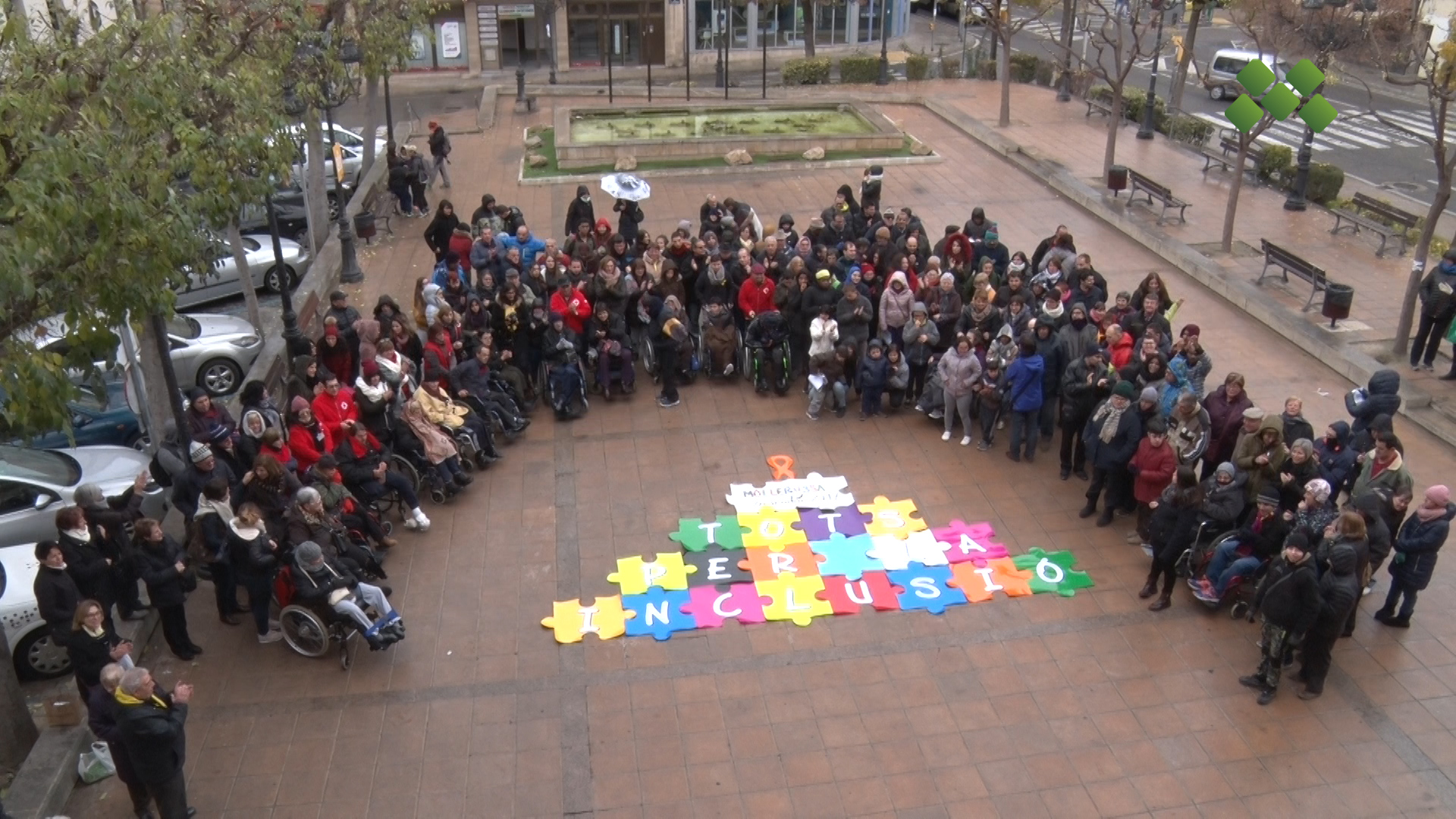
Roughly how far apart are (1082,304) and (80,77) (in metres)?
9.97

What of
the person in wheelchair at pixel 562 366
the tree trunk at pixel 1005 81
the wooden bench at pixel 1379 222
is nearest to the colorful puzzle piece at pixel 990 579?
the person in wheelchair at pixel 562 366

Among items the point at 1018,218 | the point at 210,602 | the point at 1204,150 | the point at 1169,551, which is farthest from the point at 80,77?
the point at 1204,150

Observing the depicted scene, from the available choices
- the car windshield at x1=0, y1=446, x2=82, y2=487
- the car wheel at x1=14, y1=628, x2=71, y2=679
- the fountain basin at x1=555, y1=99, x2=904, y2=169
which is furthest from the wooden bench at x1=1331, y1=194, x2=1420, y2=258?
the car wheel at x1=14, y1=628, x2=71, y2=679

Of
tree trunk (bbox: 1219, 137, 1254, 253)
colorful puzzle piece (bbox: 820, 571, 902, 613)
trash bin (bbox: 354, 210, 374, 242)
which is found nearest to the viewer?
colorful puzzle piece (bbox: 820, 571, 902, 613)

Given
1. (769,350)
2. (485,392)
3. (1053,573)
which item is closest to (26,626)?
(485,392)

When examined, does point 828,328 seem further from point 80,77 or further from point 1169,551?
point 80,77

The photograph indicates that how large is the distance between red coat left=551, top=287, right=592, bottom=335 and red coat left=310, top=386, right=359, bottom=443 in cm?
313

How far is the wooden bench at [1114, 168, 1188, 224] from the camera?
20781 millimetres

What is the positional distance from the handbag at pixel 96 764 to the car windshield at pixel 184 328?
841 centimetres

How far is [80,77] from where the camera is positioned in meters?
8.23

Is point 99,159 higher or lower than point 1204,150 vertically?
higher

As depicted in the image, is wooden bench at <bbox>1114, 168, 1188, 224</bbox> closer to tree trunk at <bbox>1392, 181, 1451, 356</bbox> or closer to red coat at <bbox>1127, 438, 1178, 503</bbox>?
tree trunk at <bbox>1392, 181, 1451, 356</bbox>

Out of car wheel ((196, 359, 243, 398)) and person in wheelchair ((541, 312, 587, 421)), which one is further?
car wheel ((196, 359, 243, 398))

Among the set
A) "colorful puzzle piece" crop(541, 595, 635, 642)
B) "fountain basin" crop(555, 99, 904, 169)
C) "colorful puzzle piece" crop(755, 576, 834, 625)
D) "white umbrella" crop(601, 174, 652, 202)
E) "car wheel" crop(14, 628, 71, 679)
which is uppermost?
"white umbrella" crop(601, 174, 652, 202)
